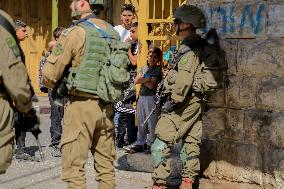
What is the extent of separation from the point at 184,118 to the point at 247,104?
0.62 meters

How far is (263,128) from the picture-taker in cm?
592

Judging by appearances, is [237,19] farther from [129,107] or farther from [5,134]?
[129,107]

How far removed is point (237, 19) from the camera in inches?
241

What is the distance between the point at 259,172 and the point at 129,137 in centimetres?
338

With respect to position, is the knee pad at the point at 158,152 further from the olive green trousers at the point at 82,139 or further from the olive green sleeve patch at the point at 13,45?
the olive green sleeve patch at the point at 13,45

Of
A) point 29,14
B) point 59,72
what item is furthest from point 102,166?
point 29,14

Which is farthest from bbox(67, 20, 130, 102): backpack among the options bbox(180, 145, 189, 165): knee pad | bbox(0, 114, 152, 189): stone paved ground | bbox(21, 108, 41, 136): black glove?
bbox(0, 114, 152, 189): stone paved ground

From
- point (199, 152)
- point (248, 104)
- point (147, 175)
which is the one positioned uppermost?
point (248, 104)

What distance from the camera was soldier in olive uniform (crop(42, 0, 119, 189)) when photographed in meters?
5.27

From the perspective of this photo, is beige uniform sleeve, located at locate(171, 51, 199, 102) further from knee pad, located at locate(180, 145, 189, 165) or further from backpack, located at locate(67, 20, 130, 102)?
backpack, located at locate(67, 20, 130, 102)

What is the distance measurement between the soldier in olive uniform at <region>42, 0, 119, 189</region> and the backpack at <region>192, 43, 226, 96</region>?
3.30 ft

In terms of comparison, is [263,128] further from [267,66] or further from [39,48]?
[39,48]

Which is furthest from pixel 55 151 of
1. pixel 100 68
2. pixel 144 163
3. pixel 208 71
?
pixel 100 68

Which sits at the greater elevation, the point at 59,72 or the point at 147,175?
the point at 59,72
